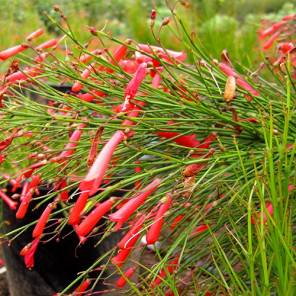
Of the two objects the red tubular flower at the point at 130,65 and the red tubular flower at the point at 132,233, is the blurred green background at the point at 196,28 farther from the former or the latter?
the red tubular flower at the point at 132,233

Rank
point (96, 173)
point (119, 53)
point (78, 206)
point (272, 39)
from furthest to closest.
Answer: point (272, 39)
point (119, 53)
point (78, 206)
point (96, 173)

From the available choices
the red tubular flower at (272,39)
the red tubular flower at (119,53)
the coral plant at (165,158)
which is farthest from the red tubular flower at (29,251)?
the red tubular flower at (272,39)

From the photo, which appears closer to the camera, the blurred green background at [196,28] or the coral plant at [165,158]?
the coral plant at [165,158]

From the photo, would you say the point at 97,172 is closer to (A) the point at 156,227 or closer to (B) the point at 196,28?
(A) the point at 156,227

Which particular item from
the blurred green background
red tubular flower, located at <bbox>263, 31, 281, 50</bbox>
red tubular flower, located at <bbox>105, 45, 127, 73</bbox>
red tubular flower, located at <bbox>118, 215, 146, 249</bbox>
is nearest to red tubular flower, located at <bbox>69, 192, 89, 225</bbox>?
red tubular flower, located at <bbox>118, 215, 146, 249</bbox>

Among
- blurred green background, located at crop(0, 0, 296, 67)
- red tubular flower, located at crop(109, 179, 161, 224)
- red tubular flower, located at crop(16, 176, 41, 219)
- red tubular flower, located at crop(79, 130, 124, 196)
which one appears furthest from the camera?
blurred green background, located at crop(0, 0, 296, 67)

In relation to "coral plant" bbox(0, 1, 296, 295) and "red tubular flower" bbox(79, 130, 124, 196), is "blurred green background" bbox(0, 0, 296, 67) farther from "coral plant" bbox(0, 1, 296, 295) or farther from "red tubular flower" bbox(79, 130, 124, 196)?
"red tubular flower" bbox(79, 130, 124, 196)

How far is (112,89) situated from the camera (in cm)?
125

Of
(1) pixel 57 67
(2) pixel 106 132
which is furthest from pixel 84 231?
(1) pixel 57 67

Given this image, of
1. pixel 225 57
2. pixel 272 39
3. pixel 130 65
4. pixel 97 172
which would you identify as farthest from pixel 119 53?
pixel 272 39

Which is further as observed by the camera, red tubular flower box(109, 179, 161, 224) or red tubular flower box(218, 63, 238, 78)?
red tubular flower box(218, 63, 238, 78)

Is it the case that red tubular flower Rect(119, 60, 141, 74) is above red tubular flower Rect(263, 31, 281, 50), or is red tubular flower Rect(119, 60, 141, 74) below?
above

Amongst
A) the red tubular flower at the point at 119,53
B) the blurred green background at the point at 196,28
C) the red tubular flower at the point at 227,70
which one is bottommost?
the blurred green background at the point at 196,28

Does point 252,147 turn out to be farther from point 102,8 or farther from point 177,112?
point 102,8
